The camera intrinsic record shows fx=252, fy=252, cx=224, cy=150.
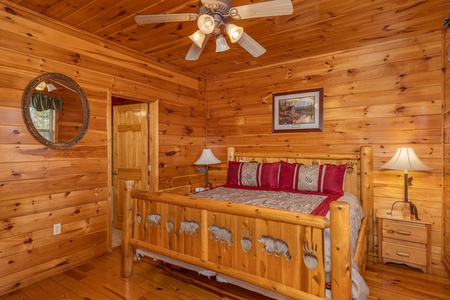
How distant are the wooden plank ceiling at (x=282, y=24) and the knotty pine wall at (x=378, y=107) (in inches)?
8.3

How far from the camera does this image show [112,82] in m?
3.01

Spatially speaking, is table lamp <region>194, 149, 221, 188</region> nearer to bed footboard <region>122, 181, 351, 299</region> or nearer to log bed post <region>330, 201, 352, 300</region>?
bed footboard <region>122, 181, 351, 299</region>

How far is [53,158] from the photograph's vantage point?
2488mm

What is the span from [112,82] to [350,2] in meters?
2.61

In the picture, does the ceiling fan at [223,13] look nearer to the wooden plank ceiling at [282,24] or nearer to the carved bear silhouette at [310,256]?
the wooden plank ceiling at [282,24]

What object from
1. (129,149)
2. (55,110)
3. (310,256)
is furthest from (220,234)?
(129,149)

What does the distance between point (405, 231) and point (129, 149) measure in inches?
141

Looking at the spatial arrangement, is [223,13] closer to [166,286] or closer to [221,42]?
[221,42]

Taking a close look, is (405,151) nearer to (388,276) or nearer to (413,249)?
(413,249)

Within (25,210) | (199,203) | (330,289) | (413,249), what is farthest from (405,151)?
(25,210)

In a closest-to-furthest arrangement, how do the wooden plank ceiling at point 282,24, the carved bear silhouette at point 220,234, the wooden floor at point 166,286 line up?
the carved bear silhouette at point 220,234 < the wooden floor at point 166,286 < the wooden plank ceiling at point 282,24

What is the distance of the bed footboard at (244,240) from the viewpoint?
1476 millimetres

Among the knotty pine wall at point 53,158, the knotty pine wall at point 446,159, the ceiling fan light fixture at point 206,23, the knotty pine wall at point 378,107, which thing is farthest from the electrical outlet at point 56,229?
the knotty pine wall at point 446,159

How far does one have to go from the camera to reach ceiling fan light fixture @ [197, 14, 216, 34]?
1654 millimetres
